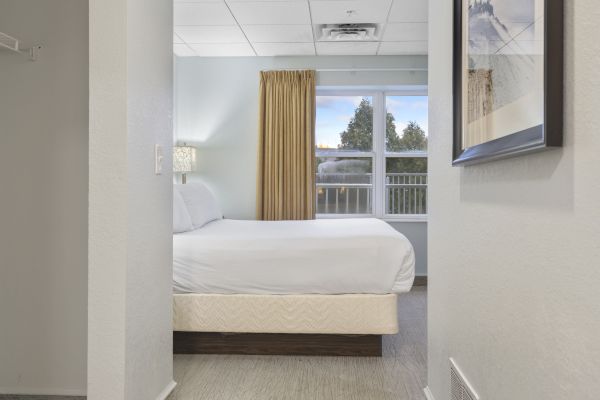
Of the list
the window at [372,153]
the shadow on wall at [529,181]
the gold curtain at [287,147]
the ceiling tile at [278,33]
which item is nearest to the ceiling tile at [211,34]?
the ceiling tile at [278,33]

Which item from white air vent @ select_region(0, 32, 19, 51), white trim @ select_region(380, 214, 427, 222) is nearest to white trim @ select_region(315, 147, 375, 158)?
white trim @ select_region(380, 214, 427, 222)

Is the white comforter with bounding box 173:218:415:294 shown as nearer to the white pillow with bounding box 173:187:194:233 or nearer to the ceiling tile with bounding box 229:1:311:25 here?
the white pillow with bounding box 173:187:194:233

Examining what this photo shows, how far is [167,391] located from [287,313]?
2.63 ft

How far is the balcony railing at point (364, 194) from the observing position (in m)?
5.13

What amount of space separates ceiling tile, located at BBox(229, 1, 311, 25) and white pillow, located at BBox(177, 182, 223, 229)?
1486 millimetres

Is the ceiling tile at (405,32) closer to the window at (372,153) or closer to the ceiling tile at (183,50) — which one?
the window at (372,153)

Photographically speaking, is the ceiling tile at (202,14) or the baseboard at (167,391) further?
the ceiling tile at (202,14)

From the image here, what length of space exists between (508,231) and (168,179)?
158 cm

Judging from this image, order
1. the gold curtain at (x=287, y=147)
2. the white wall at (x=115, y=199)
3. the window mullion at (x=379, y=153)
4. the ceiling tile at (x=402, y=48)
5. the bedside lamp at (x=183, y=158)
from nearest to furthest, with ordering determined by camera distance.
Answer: the white wall at (x=115, y=199), the ceiling tile at (x=402, y=48), the bedside lamp at (x=183, y=158), the gold curtain at (x=287, y=147), the window mullion at (x=379, y=153)

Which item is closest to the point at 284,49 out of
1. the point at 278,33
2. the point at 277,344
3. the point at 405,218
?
the point at 278,33

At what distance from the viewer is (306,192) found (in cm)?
479

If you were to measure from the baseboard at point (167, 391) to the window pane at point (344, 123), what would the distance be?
133 inches

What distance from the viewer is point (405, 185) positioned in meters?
5.13

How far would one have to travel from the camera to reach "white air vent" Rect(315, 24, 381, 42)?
401cm
